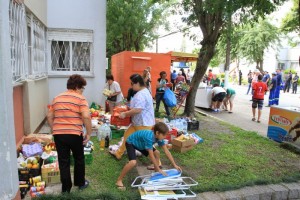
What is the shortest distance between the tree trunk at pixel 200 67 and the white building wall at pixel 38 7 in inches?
210

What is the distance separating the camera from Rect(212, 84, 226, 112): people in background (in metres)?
11.7

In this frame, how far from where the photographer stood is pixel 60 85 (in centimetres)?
923

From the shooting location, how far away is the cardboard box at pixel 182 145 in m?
5.93

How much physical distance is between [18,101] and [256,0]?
5212 mm

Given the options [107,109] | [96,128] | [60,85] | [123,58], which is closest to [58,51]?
[60,85]

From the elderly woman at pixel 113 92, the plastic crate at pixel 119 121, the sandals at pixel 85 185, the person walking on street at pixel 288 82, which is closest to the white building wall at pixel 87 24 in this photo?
the elderly woman at pixel 113 92

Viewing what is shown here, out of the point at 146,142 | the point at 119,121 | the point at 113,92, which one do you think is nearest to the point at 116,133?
the point at 119,121

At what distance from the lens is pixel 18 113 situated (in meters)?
5.37

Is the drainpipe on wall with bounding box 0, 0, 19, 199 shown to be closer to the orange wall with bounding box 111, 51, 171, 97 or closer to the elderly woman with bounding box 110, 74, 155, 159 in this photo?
the elderly woman with bounding box 110, 74, 155, 159

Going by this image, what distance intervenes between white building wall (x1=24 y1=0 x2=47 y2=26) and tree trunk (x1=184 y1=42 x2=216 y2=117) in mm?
5321

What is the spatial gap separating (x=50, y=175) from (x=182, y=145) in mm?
2851

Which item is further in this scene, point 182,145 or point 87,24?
point 87,24

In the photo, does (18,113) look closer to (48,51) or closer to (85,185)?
(85,185)

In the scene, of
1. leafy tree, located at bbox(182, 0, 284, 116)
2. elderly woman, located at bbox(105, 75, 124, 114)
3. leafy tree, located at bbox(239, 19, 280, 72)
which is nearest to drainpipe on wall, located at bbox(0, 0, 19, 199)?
elderly woman, located at bbox(105, 75, 124, 114)
